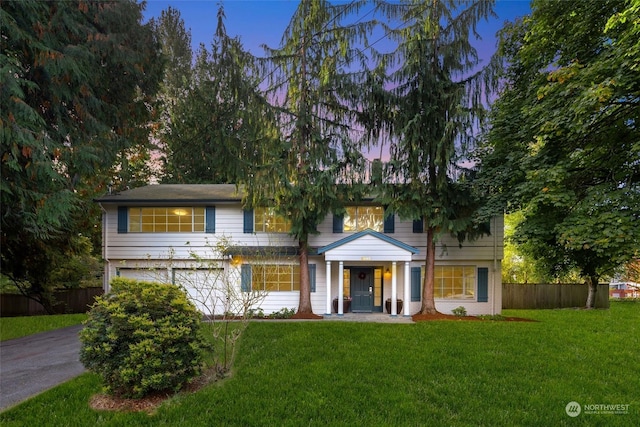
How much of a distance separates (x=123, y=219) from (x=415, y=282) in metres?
11.3

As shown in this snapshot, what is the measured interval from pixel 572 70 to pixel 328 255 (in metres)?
8.29

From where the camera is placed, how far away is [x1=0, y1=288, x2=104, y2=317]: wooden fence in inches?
552

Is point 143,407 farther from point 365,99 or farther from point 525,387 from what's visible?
point 365,99

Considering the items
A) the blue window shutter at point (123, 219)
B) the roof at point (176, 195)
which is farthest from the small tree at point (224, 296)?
the blue window shutter at point (123, 219)

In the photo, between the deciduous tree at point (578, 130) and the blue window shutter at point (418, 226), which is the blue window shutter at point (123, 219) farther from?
the deciduous tree at point (578, 130)

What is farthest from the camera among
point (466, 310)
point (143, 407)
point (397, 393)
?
point (466, 310)

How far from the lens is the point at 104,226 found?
12.1 meters

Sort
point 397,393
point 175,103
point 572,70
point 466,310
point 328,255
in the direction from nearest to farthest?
point 397,393
point 572,70
point 328,255
point 466,310
point 175,103

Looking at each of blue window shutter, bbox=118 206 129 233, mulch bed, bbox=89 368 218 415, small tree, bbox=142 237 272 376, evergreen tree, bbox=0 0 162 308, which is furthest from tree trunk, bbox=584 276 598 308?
blue window shutter, bbox=118 206 129 233

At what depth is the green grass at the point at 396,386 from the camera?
3.81 m

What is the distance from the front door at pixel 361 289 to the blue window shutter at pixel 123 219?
879cm

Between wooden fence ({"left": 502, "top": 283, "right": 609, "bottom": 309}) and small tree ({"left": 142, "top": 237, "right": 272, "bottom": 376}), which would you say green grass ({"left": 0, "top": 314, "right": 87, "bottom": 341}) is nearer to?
small tree ({"left": 142, "top": 237, "right": 272, "bottom": 376})

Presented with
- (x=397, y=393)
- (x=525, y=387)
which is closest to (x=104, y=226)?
(x=397, y=393)

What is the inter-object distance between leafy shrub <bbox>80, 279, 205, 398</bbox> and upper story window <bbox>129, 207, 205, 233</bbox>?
7724 mm
